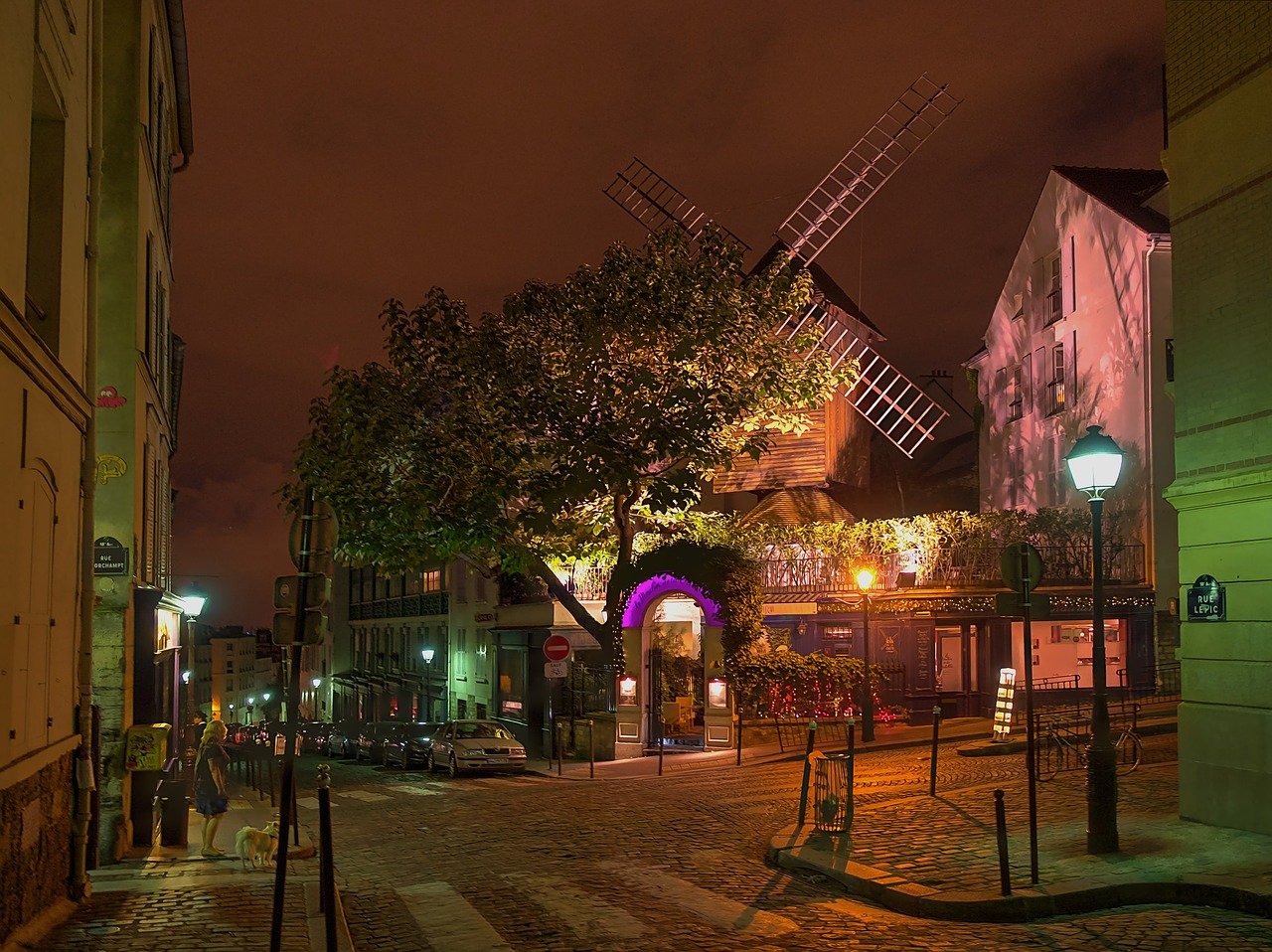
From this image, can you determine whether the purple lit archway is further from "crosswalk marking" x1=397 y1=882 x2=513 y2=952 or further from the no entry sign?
"crosswalk marking" x1=397 y1=882 x2=513 y2=952

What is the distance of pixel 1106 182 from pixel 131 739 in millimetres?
28002

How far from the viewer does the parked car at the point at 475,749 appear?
27.9m

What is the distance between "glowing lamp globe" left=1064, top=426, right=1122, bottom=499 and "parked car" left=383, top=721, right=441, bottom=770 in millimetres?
20080

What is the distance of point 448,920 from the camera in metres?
11.7

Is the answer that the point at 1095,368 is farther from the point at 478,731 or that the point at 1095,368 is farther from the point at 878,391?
the point at 478,731

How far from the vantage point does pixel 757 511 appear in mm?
39344

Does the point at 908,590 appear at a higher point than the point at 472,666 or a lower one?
higher

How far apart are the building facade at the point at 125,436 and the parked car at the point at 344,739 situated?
1777 centimetres

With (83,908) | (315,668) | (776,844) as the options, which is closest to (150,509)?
(83,908)

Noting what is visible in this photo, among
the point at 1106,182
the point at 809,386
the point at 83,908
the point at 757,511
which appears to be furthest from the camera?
the point at 757,511

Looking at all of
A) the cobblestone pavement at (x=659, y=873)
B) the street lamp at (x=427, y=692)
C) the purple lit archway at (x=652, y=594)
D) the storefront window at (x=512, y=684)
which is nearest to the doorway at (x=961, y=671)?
the purple lit archway at (x=652, y=594)

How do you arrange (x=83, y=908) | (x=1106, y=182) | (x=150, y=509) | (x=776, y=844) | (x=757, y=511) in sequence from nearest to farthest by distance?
1. (x=83, y=908)
2. (x=776, y=844)
3. (x=150, y=509)
4. (x=1106, y=182)
5. (x=757, y=511)

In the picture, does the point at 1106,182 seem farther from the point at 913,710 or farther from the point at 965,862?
the point at 965,862

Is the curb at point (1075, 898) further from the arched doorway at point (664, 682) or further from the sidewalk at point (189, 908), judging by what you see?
the arched doorway at point (664, 682)
